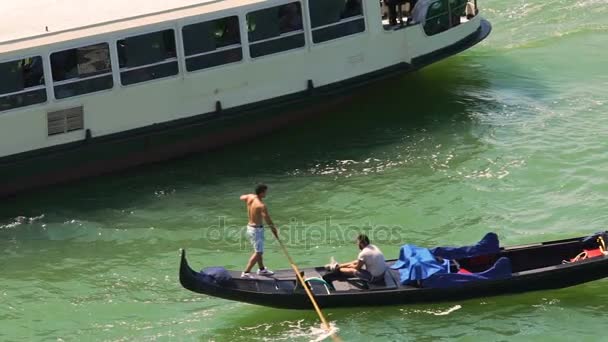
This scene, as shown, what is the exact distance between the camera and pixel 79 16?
1831cm

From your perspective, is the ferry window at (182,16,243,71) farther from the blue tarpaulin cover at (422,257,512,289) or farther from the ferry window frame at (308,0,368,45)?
the blue tarpaulin cover at (422,257,512,289)

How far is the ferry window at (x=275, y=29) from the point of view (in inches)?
740

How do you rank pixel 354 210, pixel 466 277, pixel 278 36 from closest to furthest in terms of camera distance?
pixel 466 277 → pixel 354 210 → pixel 278 36

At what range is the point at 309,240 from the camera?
16672 mm

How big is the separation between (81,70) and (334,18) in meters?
4.27

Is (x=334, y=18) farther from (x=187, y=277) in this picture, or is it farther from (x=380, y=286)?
(x=187, y=277)

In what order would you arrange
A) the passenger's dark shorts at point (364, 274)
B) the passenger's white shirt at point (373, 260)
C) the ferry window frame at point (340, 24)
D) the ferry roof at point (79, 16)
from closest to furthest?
the passenger's white shirt at point (373, 260) < the passenger's dark shorts at point (364, 274) < the ferry roof at point (79, 16) < the ferry window frame at point (340, 24)

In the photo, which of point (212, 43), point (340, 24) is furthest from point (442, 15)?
point (212, 43)

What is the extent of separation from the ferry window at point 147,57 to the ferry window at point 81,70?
9.7 inches

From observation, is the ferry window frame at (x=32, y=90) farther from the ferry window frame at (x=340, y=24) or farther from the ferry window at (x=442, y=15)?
the ferry window at (x=442, y=15)

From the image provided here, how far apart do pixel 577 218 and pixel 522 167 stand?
184 centimetres

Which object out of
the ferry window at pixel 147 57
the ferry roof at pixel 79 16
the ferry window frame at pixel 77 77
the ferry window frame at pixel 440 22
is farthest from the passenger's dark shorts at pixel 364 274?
the ferry window frame at pixel 440 22

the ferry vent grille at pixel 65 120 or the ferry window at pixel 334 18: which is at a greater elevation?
the ferry window at pixel 334 18

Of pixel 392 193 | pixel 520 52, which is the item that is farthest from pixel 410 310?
pixel 520 52
